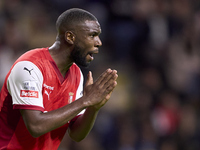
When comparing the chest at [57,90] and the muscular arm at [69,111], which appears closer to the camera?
the muscular arm at [69,111]

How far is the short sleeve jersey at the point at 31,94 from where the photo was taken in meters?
3.35

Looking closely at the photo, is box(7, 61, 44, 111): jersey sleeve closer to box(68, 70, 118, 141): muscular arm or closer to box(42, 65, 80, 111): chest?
box(42, 65, 80, 111): chest

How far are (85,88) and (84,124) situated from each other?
1.74 feet

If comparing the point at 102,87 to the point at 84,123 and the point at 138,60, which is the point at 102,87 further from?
the point at 138,60

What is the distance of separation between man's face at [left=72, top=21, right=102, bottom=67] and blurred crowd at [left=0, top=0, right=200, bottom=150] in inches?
161

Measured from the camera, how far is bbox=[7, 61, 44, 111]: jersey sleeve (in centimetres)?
333

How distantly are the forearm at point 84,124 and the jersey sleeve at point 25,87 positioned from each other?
2.00 feet

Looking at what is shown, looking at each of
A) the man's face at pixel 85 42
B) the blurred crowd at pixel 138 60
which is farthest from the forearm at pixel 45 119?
the blurred crowd at pixel 138 60

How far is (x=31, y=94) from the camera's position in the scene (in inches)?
132

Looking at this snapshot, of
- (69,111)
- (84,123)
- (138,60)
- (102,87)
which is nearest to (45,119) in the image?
(69,111)

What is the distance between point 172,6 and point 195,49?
1.30 meters

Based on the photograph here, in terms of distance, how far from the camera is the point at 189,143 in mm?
8328

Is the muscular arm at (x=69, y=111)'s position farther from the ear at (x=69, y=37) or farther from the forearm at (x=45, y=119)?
the ear at (x=69, y=37)

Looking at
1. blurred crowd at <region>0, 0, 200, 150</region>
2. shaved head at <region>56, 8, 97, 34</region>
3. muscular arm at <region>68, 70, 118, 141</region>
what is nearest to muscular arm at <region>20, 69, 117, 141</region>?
muscular arm at <region>68, 70, 118, 141</region>
